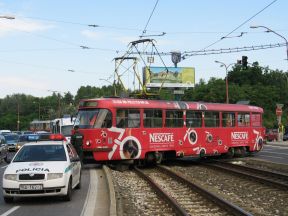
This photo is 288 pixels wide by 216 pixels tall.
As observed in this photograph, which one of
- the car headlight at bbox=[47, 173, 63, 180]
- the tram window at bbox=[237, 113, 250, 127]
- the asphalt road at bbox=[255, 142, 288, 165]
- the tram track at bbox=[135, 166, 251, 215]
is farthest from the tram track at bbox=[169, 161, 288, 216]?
the asphalt road at bbox=[255, 142, 288, 165]

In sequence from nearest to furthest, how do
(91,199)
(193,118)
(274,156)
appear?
1. (91,199)
2. (193,118)
3. (274,156)

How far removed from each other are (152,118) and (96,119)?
105 inches

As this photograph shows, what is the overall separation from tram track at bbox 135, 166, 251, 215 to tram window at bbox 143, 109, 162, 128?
13.4ft

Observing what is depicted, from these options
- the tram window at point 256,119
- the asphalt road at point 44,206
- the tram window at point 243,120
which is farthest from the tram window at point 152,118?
the asphalt road at point 44,206

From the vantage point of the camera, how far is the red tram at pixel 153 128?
22.3 metres

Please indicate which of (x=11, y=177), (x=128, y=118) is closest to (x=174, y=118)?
(x=128, y=118)

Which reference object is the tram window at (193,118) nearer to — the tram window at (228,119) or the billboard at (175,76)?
the tram window at (228,119)

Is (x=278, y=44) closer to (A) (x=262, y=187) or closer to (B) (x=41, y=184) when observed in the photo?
(A) (x=262, y=187)

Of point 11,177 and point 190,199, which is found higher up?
point 11,177

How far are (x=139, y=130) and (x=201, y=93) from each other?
83.3m

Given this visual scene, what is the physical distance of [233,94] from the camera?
315 feet

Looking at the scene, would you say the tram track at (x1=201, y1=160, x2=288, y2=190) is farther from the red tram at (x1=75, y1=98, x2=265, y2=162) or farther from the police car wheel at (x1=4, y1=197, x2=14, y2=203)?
the police car wheel at (x1=4, y1=197, x2=14, y2=203)

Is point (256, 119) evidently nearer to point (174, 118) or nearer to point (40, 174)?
point (174, 118)

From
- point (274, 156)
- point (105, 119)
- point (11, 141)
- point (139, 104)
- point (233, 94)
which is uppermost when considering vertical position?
point (233, 94)
